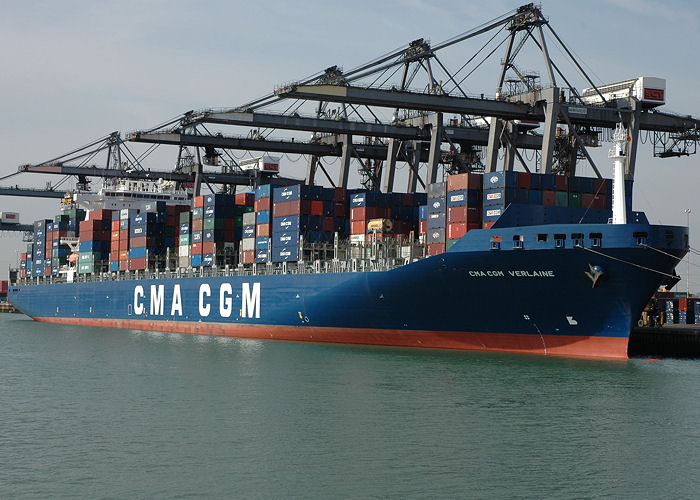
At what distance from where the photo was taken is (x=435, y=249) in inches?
1532

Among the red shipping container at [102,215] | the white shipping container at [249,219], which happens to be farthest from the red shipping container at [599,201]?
the red shipping container at [102,215]

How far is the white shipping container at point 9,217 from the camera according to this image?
110625 mm

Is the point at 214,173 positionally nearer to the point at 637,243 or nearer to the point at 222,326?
the point at 222,326

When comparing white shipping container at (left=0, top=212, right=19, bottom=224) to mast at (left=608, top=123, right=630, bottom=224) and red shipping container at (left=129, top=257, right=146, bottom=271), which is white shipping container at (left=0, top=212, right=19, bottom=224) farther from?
mast at (left=608, top=123, right=630, bottom=224)

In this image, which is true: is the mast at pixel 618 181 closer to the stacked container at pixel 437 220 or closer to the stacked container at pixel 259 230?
the stacked container at pixel 437 220

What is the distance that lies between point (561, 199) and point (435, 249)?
6.13 metres

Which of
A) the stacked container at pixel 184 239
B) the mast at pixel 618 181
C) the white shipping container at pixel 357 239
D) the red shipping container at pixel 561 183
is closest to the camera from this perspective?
the mast at pixel 618 181

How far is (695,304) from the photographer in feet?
182

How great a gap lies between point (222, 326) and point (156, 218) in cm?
1329

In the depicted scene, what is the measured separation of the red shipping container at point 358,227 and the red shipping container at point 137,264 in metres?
21.6

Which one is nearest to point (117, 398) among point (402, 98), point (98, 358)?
point (98, 358)

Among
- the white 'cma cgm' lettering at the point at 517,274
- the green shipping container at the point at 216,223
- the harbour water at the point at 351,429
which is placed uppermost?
the green shipping container at the point at 216,223

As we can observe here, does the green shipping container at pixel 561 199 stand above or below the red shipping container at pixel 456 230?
above

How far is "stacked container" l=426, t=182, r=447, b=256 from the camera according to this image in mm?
38719
